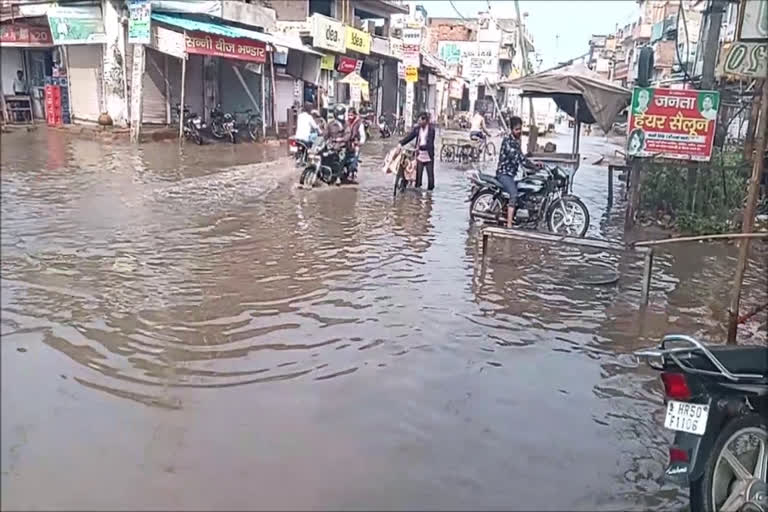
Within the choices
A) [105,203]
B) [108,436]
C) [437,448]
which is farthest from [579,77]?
[108,436]

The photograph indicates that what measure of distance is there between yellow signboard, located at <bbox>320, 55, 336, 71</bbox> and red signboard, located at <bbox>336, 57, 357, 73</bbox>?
0.68 metres

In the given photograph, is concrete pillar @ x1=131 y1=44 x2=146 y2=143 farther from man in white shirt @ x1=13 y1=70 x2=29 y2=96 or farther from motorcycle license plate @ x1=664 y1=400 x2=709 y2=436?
motorcycle license plate @ x1=664 y1=400 x2=709 y2=436

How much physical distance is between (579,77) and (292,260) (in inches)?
258

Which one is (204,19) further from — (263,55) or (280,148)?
(280,148)

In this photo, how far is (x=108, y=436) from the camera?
318cm

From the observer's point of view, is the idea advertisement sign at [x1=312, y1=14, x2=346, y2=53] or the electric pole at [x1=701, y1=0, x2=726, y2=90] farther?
the idea advertisement sign at [x1=312, y1=14, x2=346, y2=53]

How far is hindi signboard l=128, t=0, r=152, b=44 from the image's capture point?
657 inches

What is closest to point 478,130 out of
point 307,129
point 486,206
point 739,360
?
point 307,129

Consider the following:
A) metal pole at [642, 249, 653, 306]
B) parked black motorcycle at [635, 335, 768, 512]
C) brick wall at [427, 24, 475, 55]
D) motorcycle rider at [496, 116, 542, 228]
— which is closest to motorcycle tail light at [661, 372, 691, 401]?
parked black motorcycle at [635, 335, 768, 512]

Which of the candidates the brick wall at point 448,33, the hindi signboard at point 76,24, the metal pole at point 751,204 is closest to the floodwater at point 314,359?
the metal pole at point 751,204

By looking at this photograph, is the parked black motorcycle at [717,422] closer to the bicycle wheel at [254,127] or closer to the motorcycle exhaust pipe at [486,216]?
the motorcycle exhaust pipe at [486,216]

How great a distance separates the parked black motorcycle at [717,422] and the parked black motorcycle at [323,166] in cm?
1083

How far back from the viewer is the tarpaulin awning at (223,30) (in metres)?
18.3

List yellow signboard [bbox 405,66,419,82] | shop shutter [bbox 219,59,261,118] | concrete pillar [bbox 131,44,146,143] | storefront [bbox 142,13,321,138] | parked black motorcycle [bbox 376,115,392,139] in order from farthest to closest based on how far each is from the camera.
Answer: parked black motorcycle [bbox 376,115,392,139] → yellow signboard [bbox 405,66,419,82] → shop shutter [bbox 219,59,261,118] → storefront [bbox 142,13,321,138] → concrete pillar [bbox 131,44,146,143]
